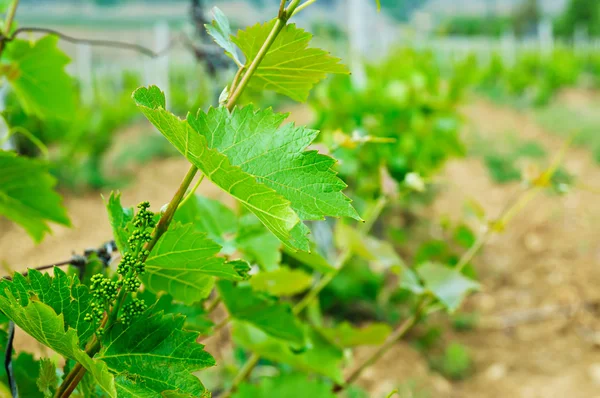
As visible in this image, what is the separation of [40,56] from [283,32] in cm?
60

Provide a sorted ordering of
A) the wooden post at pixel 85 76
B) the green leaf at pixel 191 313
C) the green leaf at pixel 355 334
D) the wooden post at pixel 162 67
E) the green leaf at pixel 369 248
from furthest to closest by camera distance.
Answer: the wooden post at pixel 162 67, the wooden post at pixel 85 76, the green leaf at pixel 369 248, the green leaf at pixel 355 334, the green leaf at pixel 191 313

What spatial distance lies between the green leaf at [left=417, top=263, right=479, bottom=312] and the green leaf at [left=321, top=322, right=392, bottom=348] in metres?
0.14

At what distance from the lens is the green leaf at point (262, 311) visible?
32.2 inches

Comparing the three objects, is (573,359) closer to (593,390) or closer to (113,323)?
(593,390)

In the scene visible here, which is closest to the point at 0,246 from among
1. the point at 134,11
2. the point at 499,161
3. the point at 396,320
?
the point at 396,320

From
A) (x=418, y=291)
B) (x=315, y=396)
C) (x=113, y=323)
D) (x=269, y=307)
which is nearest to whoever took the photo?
(x=113, y=323)

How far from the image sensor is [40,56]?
36.0 inches

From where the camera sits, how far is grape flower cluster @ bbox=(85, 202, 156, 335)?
438 mm

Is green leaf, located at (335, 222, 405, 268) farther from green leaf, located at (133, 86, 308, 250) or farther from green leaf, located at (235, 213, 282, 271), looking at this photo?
green leaf, located at (133, 86, 308, 250)

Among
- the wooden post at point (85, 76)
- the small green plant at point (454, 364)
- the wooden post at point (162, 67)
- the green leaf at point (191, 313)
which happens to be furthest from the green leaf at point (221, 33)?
the wooden post at point (162, 67)

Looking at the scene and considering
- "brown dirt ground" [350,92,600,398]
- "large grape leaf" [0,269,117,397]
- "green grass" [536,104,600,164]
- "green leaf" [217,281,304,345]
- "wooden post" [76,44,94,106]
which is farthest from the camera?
"wooden post" [76,44,94,106]

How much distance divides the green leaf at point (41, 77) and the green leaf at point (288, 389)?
0.58 meters

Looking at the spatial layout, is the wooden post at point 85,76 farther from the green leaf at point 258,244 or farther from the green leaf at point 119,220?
the green leaf at point 119,220

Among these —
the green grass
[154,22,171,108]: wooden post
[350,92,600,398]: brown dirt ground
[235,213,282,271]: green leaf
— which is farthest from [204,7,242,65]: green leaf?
[154,22,171,108]: wooden post
